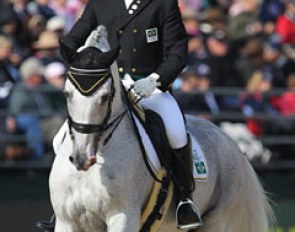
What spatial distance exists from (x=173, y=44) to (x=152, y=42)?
7.4 inches

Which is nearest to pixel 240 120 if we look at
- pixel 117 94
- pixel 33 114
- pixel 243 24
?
pixel 243 24

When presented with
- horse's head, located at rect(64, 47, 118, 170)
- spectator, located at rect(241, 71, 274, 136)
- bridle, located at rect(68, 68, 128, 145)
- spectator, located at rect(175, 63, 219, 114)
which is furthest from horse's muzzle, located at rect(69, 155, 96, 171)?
spectator, located at rect(241, 71, 274, 136)

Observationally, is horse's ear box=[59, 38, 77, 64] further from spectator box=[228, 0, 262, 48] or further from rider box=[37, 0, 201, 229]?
spectator box=[228, 0, 262, 48]

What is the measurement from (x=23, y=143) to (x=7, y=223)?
1031 millimetres

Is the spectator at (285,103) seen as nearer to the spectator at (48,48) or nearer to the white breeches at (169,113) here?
the spectator at (48,48)

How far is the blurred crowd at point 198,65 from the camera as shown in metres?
13.3

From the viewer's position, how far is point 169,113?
29.1 feet

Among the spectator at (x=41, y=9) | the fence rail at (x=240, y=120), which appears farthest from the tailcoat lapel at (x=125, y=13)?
the spectator at (x=41, y=9)

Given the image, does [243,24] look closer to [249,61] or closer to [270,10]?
[270,10]

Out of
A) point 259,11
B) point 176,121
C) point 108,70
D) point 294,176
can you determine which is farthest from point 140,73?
point 259,11

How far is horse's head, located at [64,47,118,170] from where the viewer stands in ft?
24.5

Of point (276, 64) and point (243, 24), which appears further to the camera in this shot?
point (243, 24)

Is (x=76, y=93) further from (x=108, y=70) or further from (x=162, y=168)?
(x=162, y=168)

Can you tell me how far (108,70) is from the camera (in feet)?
25.3
